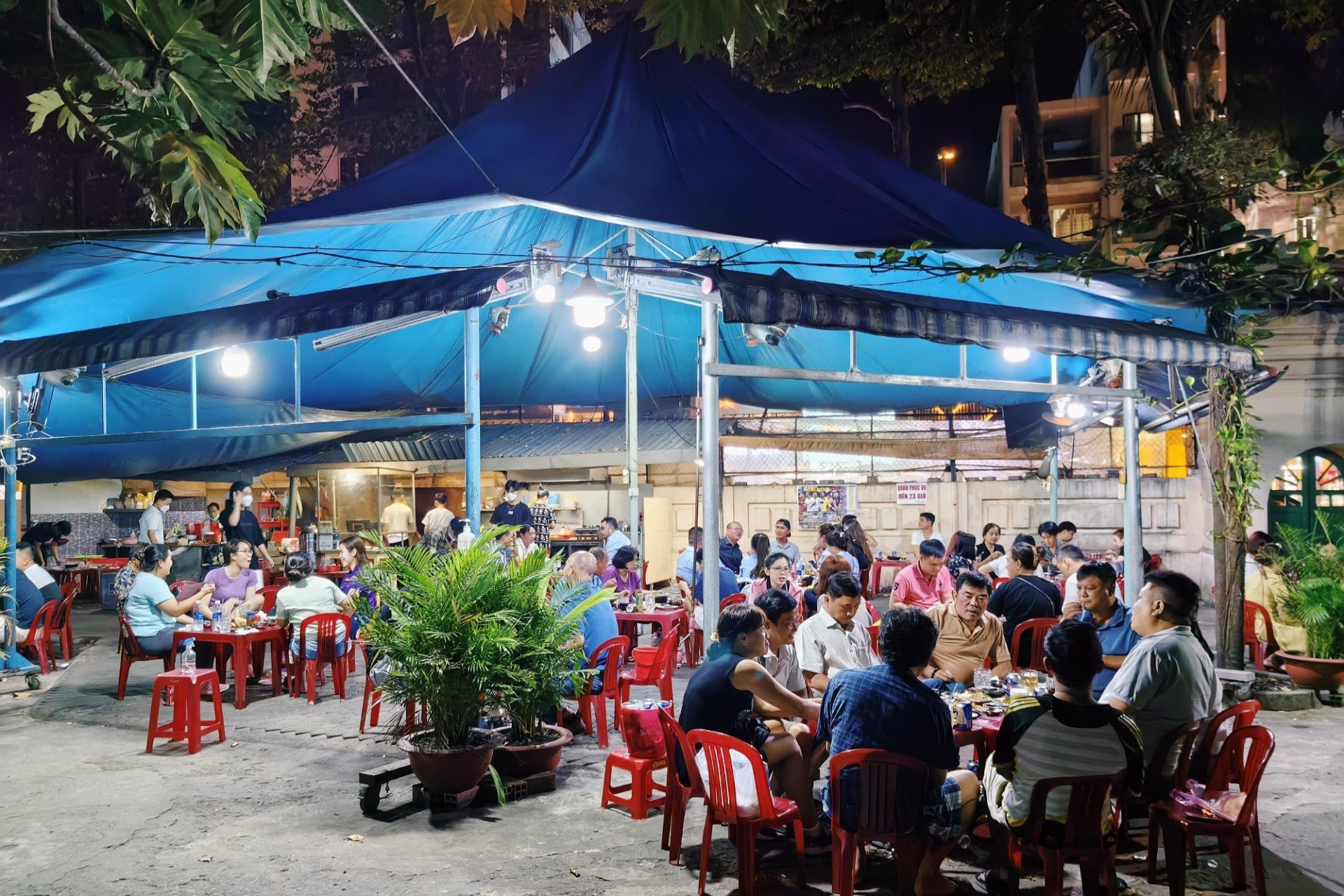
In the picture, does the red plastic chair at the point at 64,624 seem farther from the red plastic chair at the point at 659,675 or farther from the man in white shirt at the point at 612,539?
the red plastic chair at the point at 659,675

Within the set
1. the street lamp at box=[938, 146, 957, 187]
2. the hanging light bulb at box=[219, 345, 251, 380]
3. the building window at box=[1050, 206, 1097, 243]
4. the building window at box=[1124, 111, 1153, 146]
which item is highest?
the street lamp at box=[938, 146, 957, 187]

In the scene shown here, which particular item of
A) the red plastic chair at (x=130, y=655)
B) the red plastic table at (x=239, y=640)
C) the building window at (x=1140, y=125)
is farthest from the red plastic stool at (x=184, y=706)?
the building window at (x=1140, y=125)

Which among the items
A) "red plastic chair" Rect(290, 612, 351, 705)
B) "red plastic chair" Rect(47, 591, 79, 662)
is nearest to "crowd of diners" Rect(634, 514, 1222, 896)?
"red plastic chair" Rect(290, 612, 351, 705)

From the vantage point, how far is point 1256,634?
912 cm

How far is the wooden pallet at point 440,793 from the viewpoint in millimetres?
5312

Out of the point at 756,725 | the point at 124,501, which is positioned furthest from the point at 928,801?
the point at 124,501

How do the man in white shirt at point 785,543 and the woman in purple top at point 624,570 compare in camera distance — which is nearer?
the woman in purple top at point 624,570

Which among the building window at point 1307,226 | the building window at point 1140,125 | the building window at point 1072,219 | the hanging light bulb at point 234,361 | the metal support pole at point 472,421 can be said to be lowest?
the metal support pole at point 472,421

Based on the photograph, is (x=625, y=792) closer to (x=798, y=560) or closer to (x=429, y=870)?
(x=429, y=870)

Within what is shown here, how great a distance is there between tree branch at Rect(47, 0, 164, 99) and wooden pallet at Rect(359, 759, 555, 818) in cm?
417

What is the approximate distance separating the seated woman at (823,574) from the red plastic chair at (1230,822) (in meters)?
3.79

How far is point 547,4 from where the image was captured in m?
13.8

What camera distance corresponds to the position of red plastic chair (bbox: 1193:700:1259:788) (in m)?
4.22

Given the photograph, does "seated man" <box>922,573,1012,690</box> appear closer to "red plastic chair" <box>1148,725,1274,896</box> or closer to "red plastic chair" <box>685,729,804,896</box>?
"red plastic chair" <box>1148,725,1274,896</box>
